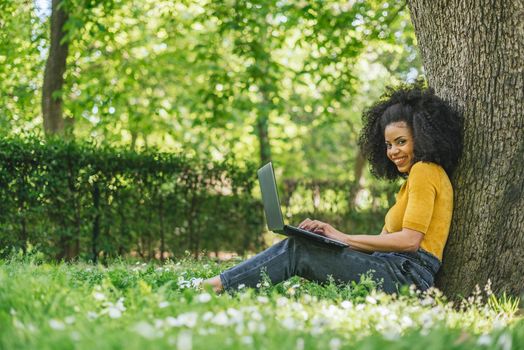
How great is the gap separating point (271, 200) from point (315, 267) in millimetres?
508

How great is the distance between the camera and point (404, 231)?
13.8 ft

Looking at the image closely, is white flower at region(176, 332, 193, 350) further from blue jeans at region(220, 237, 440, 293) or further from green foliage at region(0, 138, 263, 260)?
green foliage at region(0, 138, 263, 260)

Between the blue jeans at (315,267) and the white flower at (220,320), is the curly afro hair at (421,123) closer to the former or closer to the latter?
the blue jeans at (315,267)

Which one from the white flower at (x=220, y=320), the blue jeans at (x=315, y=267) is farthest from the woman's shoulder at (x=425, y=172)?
the white flower at (x=220, y=320)

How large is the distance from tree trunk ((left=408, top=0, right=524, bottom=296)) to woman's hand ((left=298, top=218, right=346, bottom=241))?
94 cm

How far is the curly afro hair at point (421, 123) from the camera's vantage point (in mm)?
4461

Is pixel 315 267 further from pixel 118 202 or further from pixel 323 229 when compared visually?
pixel 118 202

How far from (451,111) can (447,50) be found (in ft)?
1.53

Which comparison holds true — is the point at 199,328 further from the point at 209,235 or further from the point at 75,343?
the point at 209,235

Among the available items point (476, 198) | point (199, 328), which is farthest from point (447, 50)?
point (199, 328)

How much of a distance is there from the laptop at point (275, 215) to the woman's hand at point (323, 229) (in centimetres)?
9

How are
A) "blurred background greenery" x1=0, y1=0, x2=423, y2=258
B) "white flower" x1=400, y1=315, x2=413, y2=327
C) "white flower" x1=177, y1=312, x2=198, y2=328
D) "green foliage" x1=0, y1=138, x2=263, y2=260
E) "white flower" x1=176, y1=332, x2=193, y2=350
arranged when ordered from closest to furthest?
"white flower" x1=176, y1=332, x2=193, y2=350
"white flower" x1=177, y1=312, x2=198, y2=328
"white flower" x1=400, y1=315, x2=413, y2=327
"green foliage" x1=0, y1=138, x2=263, y2=260
"blurred background greenery" x1=0, y1=0, x2=423, y2=258

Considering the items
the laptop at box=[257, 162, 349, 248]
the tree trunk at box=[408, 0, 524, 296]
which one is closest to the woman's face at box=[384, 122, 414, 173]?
the tree trunk at box=[408, 0, 524, 296]

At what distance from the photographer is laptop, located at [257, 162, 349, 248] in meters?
4.12
